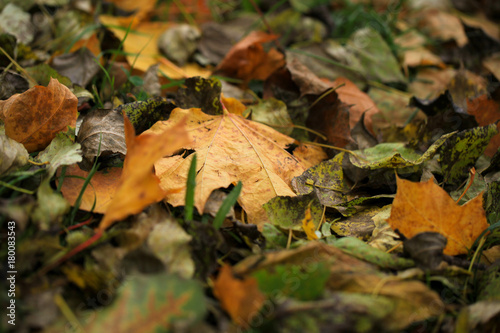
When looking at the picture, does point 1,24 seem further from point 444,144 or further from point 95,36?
point 444,144

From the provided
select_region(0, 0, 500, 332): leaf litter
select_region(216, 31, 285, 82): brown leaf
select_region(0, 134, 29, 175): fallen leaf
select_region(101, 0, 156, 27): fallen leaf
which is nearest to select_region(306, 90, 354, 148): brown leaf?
select_region(0, 0, 500, 332): leaf litter

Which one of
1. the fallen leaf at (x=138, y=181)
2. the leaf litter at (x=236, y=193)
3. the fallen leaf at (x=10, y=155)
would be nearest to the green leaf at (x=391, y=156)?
the leaf litter at (x=236, y=193)

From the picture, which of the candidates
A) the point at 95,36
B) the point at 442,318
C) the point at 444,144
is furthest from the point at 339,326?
the point at 95,36

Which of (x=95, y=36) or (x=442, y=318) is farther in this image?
(x=95, y=36)

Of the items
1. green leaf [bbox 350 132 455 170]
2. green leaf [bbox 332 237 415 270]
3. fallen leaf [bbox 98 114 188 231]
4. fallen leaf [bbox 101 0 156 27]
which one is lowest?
green leaf [bbox 332 237 415 270]

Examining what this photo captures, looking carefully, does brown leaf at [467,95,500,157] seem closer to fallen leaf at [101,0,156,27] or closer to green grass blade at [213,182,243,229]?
green grass blade at [213,182,243,229]

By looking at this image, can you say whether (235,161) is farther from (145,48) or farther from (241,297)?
(145,48)
